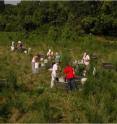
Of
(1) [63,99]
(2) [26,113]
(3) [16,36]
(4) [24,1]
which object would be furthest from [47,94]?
(4) [24,1]

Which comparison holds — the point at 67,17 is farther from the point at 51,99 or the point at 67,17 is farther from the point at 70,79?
the point at 51,99

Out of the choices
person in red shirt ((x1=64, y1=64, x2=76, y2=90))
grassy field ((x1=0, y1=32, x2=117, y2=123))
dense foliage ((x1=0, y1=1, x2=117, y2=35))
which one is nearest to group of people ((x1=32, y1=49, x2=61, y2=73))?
grassy field ((x1=0, y1=32, x2=117, y2=123))

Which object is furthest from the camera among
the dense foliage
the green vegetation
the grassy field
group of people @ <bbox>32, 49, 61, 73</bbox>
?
the dense foliage

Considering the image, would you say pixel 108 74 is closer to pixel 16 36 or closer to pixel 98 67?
pixel 98 67

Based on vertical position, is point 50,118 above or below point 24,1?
below

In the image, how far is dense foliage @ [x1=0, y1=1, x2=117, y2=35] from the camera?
3766 centimetres

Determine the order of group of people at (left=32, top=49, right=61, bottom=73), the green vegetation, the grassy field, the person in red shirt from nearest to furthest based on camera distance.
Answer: the grassy field
the green vegetation
the person in red shirt
group of people at (left=32, top=49, right=61, bottom=73)

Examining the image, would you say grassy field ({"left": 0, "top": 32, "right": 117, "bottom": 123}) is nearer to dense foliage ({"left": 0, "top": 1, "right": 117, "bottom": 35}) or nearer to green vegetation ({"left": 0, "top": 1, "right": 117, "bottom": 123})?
green vegetation ({"left": 0, "top": 1, "right": 117, "bottom": 123})

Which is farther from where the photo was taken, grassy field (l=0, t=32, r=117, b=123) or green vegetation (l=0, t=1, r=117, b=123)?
green vegetation (l=0, t=1, r=117, b=123)

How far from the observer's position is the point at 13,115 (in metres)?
14.7

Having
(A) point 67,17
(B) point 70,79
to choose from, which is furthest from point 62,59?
(A) point 67,17

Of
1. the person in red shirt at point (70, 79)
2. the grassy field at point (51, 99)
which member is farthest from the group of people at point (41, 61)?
the person in red shirt at point (70, 79)

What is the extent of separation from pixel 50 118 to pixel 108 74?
5.59 meters

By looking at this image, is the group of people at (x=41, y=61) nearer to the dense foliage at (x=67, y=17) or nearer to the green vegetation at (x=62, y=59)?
the green vegetation at (x=62, y=59)
